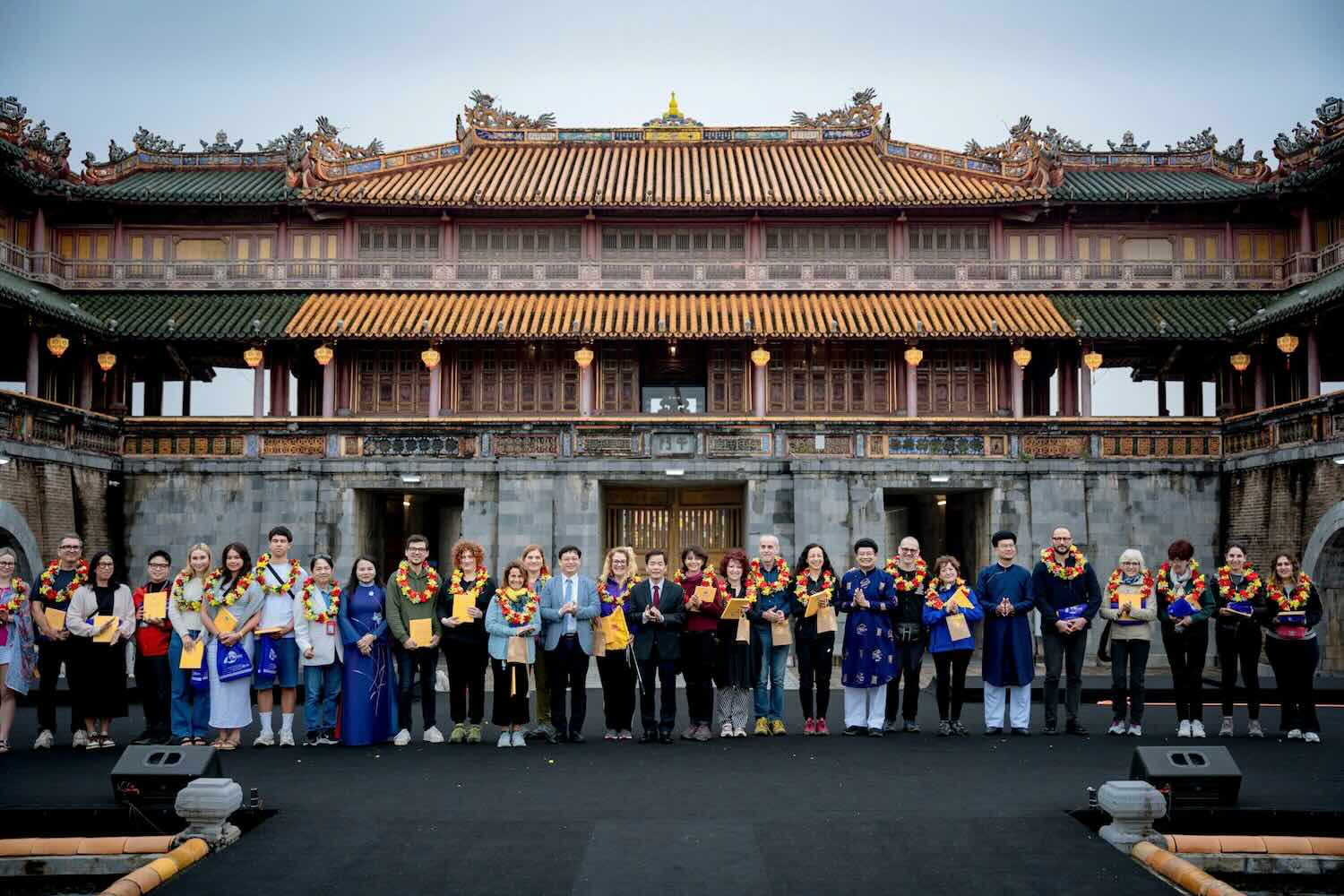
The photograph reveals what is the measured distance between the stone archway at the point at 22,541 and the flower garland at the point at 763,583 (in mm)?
15214

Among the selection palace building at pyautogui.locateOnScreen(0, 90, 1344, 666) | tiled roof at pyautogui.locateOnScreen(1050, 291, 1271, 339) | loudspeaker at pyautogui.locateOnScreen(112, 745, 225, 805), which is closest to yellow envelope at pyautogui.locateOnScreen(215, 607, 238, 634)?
loudspeaker at pyautogui.locateOnScreen(112, 745, 225, 805)

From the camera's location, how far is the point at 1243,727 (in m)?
12.5

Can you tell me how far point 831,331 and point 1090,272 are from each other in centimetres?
723

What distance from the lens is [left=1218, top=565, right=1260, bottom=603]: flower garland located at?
38.9ft

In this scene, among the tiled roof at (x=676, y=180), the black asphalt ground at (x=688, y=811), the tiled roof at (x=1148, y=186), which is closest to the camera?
the black asphalt ground at (x=688, y=811)

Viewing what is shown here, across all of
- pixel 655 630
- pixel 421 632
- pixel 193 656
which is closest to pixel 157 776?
pixel 193 656

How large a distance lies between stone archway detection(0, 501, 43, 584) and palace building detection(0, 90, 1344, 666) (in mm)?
2763

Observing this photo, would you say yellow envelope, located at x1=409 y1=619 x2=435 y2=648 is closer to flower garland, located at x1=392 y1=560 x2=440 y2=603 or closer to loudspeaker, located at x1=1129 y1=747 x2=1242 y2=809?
flower garland, located at x1=392 y1=560 x2=440 y2=603

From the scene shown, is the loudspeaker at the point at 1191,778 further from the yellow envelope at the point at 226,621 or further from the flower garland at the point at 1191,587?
the yellow envelope at the point at 226,621

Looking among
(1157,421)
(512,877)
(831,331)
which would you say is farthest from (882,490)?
(512,877)

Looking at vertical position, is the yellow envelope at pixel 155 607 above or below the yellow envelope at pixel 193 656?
above

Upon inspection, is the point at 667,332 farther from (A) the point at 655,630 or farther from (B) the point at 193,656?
(B) the point at 193,656

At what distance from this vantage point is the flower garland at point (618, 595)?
38.5 feet

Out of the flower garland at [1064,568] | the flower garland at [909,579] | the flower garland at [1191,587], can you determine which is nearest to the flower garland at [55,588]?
the flower garland at [909,579]
